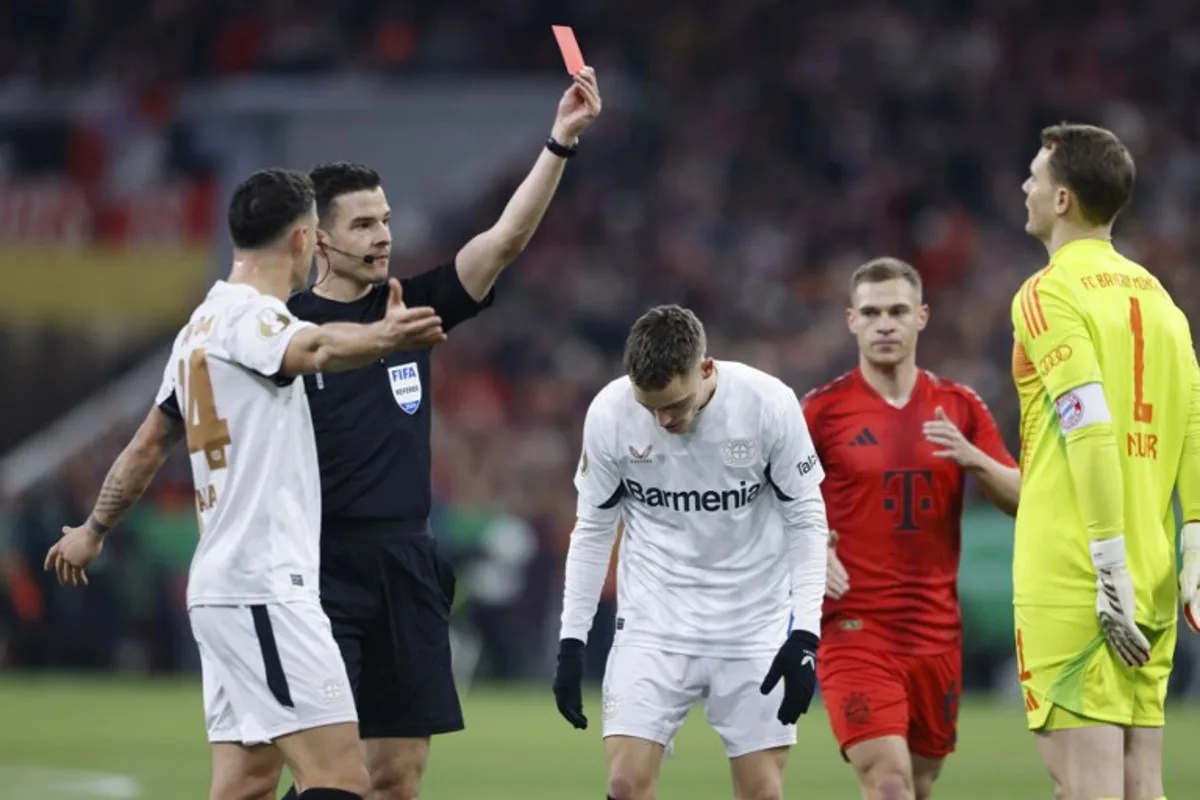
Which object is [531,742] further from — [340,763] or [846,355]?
[340,763]

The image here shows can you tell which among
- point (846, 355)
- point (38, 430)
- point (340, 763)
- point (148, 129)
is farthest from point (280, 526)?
point (148, 129)

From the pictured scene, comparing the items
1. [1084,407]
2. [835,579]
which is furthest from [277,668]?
[835,579]

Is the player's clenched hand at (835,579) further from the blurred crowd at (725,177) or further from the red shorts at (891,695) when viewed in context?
the blurred crowd at (725,177)

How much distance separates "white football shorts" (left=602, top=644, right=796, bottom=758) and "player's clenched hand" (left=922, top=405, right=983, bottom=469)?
1.22 meters

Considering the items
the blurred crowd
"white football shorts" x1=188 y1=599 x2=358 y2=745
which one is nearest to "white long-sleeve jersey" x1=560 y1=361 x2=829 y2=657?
"white football shorts" x1=188 y1=599 x2=358 y2=745

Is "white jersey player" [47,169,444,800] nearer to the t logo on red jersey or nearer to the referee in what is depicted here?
the referee

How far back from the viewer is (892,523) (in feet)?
26.6

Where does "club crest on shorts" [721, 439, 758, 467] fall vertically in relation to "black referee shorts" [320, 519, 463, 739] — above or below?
above

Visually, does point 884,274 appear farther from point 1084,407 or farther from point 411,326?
point 411,326

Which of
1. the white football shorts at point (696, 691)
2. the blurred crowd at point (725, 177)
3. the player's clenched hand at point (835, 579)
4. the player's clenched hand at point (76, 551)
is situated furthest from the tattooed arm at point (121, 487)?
the blurred crowd at point (725, 177)

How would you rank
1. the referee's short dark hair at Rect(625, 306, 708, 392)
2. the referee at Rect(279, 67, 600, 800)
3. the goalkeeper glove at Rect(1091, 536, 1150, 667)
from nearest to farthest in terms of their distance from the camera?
the goalkeeper glove at Rect(1091, 536, 1150, 667)
the referee's short dark hair at Rect(625, 306, 708, 392)
the referee at Rect(279, 67, 600, 800)

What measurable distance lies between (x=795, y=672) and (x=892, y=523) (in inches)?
56.6

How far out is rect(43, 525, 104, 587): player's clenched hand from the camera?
22.5ft

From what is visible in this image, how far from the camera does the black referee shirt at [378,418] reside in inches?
277
